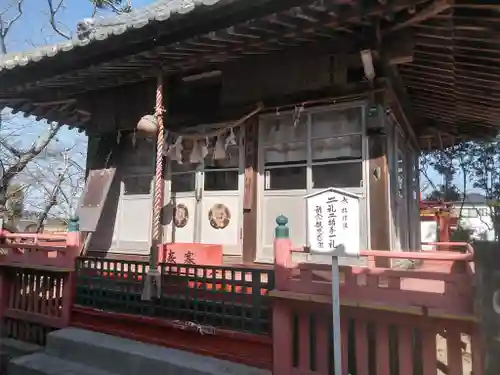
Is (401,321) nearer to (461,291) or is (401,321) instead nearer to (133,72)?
(461,291)

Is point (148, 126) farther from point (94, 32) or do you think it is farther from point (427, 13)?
point (427, 13)

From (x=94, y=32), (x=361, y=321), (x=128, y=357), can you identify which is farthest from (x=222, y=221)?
(x=94, y=32)

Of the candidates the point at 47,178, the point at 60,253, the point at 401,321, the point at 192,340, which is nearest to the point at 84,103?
the point at 60,253

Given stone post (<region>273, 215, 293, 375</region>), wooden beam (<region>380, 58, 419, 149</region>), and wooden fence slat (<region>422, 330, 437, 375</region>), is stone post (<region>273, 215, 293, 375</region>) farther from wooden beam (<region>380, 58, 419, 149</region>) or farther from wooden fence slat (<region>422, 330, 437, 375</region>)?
wooden beam (<region>380, 58, 419, 149</region>)

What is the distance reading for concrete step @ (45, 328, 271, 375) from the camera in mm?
4250

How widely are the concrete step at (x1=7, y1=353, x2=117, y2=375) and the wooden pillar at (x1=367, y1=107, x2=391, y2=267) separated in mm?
3852

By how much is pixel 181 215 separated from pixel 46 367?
2.97m

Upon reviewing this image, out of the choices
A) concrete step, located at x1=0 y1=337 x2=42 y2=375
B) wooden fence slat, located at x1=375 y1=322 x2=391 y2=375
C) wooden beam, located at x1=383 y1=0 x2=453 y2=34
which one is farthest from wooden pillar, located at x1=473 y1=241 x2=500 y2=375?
concrete step, located at x1=0 y1=337 x2=42 y2=375

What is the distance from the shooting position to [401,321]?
3547mm

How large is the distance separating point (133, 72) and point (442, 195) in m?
23.1

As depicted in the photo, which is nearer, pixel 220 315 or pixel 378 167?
pixel 220 315

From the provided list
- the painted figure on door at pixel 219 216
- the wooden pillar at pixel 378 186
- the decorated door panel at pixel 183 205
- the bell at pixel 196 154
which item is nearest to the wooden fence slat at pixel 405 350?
the wooden pillar at pixel 378 186

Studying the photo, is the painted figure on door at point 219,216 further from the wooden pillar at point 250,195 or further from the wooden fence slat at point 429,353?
the wooden fence slat at point 429,353

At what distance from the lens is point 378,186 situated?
17.1ft
